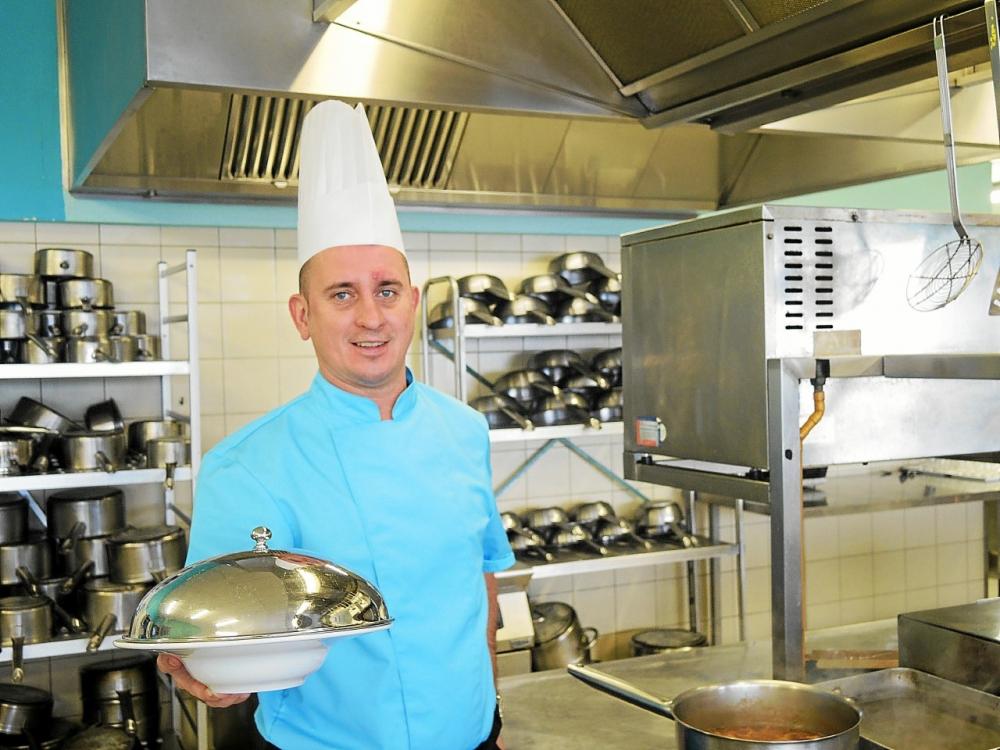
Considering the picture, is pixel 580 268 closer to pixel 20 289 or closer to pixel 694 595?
pixel 694 595

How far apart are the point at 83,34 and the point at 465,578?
218 centimetres

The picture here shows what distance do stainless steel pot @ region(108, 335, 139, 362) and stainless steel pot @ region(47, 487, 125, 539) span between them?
46 centimetres

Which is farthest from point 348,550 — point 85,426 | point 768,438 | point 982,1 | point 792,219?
point 85,426

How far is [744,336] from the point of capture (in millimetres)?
1680

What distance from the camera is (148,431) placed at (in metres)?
3.25

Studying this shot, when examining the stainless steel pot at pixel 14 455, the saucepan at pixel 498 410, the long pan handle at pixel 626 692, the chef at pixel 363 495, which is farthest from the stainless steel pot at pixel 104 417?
the long pan handle at pixel 626 692

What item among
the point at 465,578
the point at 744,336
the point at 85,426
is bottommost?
the point at 465,578

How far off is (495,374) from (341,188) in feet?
7.77

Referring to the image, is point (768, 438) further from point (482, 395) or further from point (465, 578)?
point (482, 395)

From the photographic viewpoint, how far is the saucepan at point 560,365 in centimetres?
388

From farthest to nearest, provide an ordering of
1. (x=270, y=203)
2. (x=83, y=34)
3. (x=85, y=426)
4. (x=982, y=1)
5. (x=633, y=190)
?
(x=633, y=190) < (x=270, y=203) < (x=85, y=426) < (x=83, y=34) < (x=982, y=1)

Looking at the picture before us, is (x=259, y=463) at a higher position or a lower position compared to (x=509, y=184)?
lower

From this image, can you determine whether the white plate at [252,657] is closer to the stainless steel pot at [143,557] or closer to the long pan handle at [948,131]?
the long pan handle at [948,131]

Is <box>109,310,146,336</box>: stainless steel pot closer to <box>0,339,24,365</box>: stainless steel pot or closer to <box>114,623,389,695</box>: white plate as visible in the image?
<box>0,339,24,365</box>: stainless steel pot
